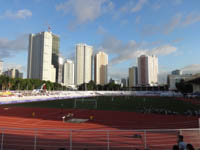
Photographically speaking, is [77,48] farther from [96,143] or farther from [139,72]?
[96,143]

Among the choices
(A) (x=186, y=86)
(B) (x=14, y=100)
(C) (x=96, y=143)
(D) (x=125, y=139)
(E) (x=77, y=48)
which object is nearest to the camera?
(C) (x=96, y=143)

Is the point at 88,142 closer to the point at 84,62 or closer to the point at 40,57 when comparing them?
the point at 84,62

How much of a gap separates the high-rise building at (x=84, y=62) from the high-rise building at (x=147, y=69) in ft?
165

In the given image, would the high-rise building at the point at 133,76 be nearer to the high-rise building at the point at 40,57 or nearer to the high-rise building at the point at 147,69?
the high-rise building at the point at 147,69

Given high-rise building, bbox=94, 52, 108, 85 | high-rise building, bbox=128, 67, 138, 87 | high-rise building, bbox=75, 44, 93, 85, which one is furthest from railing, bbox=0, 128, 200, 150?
high-rise building, bbox=128, 67, 138, 87

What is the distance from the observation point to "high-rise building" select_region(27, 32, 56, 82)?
495ft

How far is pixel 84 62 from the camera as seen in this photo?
499 feet

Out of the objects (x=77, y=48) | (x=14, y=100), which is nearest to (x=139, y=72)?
(x=77, y=48)

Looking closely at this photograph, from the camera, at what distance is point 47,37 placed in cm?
15625

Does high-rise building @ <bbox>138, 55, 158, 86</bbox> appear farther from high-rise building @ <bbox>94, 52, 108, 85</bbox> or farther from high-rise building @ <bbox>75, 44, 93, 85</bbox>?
high-rise building @ <bbox>75, 44, 93, 85</bbox>

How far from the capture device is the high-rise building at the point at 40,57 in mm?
151000

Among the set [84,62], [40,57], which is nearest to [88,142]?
[84,62]

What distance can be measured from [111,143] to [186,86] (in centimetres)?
9578

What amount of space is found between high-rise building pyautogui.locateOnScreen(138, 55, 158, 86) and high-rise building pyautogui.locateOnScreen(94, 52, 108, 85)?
3458 centimetres
